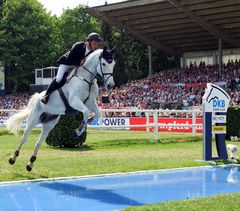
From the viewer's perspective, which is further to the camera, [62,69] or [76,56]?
[62,69]

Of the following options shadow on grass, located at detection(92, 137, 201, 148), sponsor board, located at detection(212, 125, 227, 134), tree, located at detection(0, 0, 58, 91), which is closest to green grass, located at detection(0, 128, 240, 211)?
shadow on grass, located at detection(92, 137, 201, 148)

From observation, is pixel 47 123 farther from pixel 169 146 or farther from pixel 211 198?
pixel 169 146

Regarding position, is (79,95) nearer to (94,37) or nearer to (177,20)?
(94,37)

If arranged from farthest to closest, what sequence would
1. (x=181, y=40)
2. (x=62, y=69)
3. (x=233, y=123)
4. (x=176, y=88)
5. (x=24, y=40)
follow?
(x=24, y=40), (x=181, y=40), (x=176, y=88), (x=233, y=123), (x=62, y=69)

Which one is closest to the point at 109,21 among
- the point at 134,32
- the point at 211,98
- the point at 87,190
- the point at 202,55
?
the point at 134,32

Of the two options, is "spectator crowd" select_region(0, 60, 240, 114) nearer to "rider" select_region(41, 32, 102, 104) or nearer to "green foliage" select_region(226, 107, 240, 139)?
"green foliage" select_region(226, 107, 240, 139)

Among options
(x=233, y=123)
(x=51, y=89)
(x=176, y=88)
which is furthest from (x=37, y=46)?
(x=51, y=89)

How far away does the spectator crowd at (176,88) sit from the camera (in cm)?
4181

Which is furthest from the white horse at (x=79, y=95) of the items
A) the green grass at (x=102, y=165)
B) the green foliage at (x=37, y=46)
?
the green foliage at (x=37, y=46)

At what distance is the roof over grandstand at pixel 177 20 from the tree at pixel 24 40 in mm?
17652

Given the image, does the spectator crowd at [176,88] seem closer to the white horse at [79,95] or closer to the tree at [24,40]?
the tree at [24,40]

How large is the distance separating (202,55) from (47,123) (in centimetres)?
4552

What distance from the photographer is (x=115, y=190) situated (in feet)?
30.0

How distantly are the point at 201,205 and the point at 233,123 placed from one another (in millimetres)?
15716
